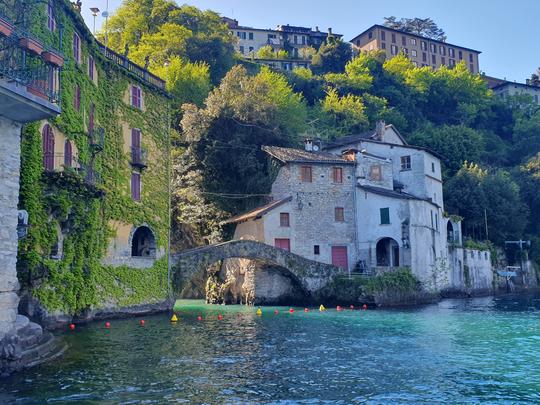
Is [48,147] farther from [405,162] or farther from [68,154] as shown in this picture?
[405,162]

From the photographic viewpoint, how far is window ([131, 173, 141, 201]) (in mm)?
33219

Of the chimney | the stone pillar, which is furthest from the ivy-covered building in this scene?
the chimney

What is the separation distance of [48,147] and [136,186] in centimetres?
950

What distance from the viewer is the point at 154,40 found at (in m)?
66.5

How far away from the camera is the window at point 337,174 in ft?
151

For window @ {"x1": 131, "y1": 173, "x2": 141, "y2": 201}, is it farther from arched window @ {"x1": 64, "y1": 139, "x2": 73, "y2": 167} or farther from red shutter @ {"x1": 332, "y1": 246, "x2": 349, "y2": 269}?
red shutter @ {"x1": 332, "y1": 246, "x2": 349, "y2": 269}

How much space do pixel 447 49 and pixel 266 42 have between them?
126ft

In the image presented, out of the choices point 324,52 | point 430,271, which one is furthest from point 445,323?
point 324,52

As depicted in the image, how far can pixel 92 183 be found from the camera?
25938mm

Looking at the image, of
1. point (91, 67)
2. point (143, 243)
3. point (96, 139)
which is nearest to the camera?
point (96, 139)

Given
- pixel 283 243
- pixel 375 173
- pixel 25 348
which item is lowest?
pixel 25 348

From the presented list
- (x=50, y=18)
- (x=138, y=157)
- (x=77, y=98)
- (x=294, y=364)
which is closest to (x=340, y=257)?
(x=138, y=157)

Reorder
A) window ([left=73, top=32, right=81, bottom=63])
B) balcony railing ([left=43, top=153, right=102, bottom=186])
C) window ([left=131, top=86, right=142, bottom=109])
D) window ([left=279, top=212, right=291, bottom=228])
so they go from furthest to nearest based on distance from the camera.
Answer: window ([left=279, top=212, right=291, bottom=228]), window ([left=131, top=86, right=142, bottom=109]), window ([left=73, top=32, right=81, bottom=63]), balcony railing ([left=43, top=153, right=102, bottom=186])

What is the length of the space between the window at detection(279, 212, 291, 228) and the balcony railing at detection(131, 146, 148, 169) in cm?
1332
